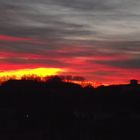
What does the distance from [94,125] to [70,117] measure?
237 inches

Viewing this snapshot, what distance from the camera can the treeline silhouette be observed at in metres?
35.1

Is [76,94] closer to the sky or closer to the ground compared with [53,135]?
closer to the sky

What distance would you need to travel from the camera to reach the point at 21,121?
148 ft

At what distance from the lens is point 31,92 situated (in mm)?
54094

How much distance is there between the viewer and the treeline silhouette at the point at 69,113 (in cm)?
3506

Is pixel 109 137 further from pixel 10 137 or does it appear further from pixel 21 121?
pixel 21 121

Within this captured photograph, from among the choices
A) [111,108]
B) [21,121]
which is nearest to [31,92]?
[21,121]

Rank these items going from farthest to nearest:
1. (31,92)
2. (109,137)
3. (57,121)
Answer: (31,92) < (57,121) < (109,137)

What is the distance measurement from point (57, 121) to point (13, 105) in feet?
33.3

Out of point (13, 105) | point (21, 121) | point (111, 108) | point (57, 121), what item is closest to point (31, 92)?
point (13, 105)

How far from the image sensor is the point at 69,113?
139 feet

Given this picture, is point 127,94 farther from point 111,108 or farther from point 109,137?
point 109,137

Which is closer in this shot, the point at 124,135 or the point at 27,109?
the point at 124,135

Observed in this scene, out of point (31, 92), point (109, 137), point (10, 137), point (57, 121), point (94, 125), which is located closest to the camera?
point (109, 137)
